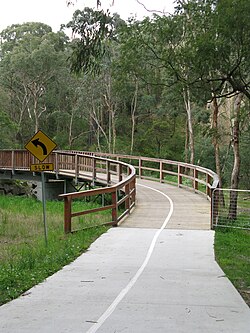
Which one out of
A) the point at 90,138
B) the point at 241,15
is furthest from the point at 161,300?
the point at 90,138

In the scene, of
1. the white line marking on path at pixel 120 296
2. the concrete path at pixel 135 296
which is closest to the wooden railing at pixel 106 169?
the white line marking on path at pixel 120 296

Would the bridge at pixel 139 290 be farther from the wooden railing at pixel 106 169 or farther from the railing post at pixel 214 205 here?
the wooden railing at pixel 106 169

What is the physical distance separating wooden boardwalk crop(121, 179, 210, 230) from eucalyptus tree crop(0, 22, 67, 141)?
2829 centimetres

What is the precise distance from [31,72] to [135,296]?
44.3 m

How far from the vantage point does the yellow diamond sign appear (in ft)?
36.6

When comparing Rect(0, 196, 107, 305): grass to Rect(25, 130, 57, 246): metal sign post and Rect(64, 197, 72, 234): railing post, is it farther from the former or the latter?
Rect(25, 130, 57, 246): metal sign post

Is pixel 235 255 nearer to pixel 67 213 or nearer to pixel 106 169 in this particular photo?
pixel 67 213

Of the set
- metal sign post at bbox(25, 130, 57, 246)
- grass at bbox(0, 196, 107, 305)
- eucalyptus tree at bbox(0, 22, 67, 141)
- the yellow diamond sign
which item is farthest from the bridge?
eucalyptus tree at bbox(0, 22, 67, 141)

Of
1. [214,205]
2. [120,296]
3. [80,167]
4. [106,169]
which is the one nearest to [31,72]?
[80,167]

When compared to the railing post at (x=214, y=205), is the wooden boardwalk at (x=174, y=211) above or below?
below

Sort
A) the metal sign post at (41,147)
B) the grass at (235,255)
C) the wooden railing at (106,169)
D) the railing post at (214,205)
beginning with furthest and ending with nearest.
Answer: the wooden railing at (106,169), the railing post at (214,205), the metal sign post at (41,147), the grass at (235,255)

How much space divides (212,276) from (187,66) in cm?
393

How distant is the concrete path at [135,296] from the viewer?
4.98 metres

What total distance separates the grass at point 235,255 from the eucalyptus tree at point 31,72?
3502 cm
